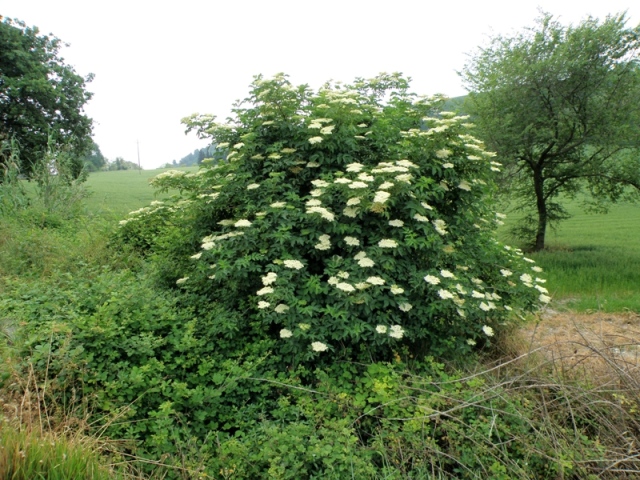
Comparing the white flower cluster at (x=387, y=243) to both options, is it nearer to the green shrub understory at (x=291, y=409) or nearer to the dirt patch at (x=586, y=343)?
the green shrub understory at (x=291, y=409)

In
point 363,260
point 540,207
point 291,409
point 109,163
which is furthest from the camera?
point 109,163

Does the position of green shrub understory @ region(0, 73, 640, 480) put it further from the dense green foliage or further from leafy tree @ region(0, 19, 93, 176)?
leafy tree @ region(0, 19, 93, 176)

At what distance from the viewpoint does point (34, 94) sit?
19156mm

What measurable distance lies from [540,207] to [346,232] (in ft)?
31.8

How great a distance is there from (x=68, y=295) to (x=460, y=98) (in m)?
11.6

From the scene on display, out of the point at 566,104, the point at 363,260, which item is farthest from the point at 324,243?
the point at 566,104

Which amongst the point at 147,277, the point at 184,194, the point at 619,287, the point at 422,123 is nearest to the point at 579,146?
the point at 619,287

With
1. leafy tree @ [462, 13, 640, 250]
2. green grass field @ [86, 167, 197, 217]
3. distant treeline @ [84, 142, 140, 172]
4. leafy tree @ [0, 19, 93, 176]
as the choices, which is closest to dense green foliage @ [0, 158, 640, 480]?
green grass field @ [86, 167, 197, 217]

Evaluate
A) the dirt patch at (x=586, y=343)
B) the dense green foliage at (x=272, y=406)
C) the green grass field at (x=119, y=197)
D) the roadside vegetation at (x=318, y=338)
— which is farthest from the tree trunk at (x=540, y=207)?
the green grass field at (x=119, y=197)

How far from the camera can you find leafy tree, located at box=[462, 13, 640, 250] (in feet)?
28.6

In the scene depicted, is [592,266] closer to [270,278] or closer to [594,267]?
[594,267]

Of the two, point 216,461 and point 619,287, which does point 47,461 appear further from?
point 619,287

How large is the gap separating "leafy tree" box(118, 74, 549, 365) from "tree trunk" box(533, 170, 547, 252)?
7.21 m

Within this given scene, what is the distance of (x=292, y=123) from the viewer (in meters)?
4.30
